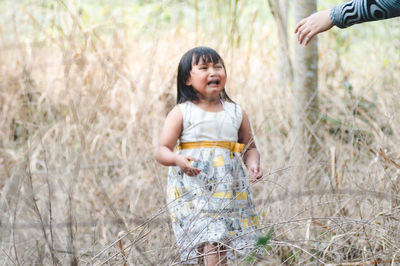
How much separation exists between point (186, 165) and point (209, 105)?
35 cm

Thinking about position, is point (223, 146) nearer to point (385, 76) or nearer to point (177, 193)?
point (177, 193)

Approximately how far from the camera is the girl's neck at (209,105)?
218 cm

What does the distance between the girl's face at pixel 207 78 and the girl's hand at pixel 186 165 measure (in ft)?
1.06

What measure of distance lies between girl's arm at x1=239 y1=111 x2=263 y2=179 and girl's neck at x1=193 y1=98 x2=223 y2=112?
0.41 feet

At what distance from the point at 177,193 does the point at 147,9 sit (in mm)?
6195

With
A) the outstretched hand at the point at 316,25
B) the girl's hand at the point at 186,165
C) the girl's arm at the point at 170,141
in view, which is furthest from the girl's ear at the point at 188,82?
the outstretched hand at the point at 316,25

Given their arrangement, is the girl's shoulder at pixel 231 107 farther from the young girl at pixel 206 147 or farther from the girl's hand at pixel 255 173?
the girl's hand at pixel 255 173

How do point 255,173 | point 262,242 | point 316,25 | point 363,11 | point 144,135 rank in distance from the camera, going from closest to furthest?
1. point 262,242
2. point 363,11
3. point 316,25
4. point 255,173
5. point 144,135

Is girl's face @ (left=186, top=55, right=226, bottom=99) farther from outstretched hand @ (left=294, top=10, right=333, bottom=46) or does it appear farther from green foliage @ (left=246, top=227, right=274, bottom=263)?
green foliage @ (left=246, top=227, right=274, bottom=263)

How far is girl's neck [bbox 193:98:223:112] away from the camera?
7.14ft

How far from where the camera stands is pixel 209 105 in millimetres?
2191

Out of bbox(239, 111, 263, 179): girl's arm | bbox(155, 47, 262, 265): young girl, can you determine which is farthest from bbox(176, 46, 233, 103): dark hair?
bbox(239, 111, 263, 179): girl's arm

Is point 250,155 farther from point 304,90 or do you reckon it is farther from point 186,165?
point 304,90

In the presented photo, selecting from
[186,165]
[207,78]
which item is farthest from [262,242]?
[207,78]
